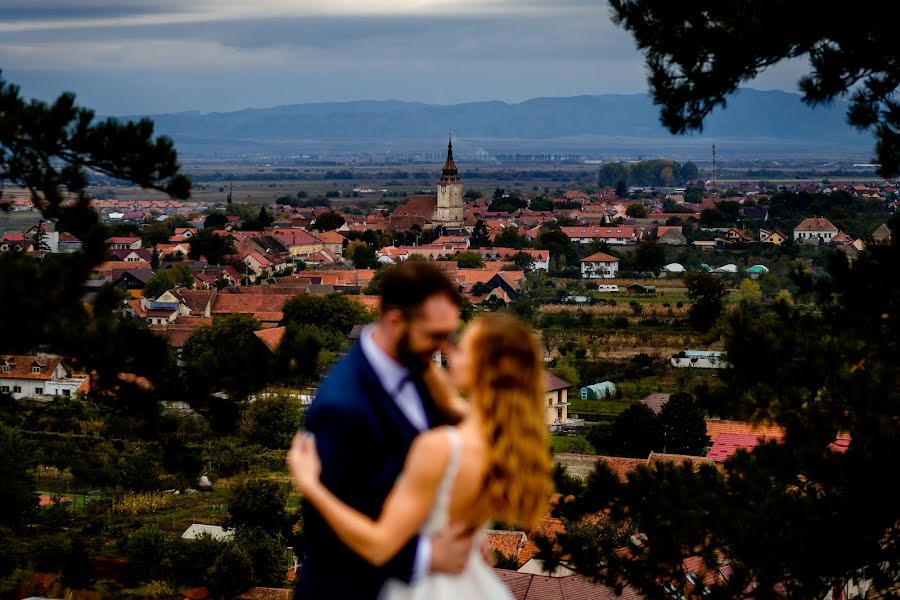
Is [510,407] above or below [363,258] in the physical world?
above

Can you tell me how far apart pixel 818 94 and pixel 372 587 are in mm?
4817

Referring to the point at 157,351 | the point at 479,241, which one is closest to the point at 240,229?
the point at 479,241

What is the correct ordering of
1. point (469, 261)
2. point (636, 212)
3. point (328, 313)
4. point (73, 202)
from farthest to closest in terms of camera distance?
point (636, 212), point (469, 261), point (328, 313), point (73, 202)

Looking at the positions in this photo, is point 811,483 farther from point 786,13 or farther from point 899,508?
point 786,13

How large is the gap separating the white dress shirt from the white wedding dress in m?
0.03

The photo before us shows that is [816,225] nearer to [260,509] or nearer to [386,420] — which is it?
[260,509]

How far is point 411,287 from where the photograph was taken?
85.1 inches

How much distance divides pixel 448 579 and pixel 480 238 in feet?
182

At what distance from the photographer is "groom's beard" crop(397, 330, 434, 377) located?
7.23 ft

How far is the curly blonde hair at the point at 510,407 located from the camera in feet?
6.73

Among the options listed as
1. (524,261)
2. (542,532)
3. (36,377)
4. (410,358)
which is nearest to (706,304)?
(524,261)

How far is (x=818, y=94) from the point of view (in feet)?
20.6

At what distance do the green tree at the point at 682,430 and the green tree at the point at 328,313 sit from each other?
493 inches

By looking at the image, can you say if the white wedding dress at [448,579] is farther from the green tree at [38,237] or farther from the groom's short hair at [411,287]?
the green tree at [38,237]
